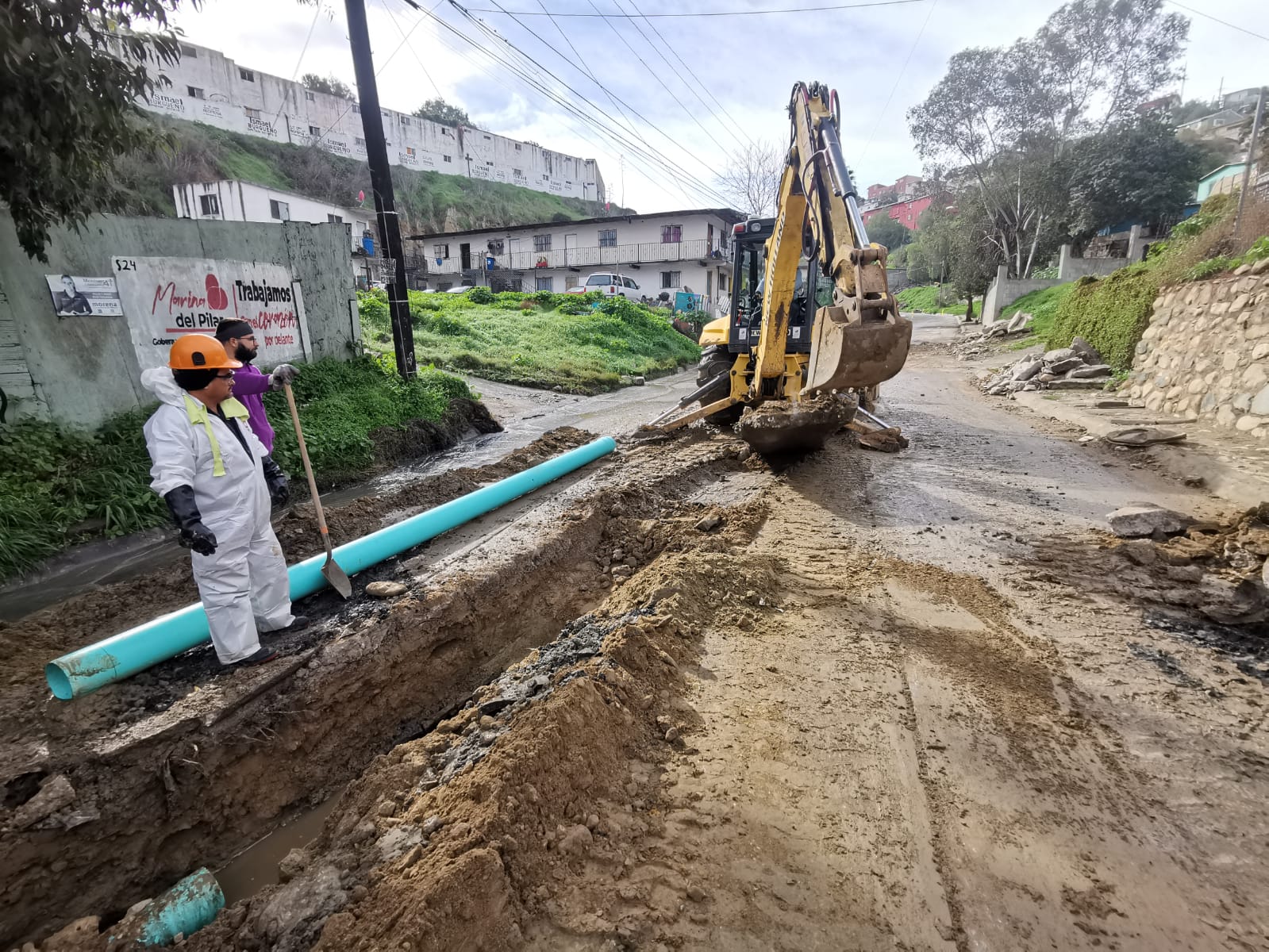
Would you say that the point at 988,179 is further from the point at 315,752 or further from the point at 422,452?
the point at 315,752

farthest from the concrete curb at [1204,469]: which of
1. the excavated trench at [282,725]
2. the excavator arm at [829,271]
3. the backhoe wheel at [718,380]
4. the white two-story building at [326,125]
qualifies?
the white two-story building at [326,125]

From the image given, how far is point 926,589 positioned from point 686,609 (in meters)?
1.75

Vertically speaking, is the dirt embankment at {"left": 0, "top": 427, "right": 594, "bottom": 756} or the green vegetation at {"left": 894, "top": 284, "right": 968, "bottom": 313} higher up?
the green vegetation at {"left": 894, "top": 284, "right": 968, "bottom": 313}

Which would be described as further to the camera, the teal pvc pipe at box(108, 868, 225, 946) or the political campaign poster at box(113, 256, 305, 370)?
the political campaign poster at box(113, 256, 305, 370)

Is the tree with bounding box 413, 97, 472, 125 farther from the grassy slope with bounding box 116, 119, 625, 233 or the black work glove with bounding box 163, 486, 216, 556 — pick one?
the black work glove with bounding box 163, 486, 216, 556

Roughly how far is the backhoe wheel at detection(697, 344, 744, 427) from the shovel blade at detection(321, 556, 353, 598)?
5.85 m

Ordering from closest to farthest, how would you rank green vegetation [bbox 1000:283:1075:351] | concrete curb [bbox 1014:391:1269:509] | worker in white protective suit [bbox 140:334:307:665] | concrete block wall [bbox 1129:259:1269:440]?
worker in white protective suit [bbox 140:334:307:665] → concrete curb [bbox 1014:391:1269:509] → concrete block wall [bbox 1129:259:1269:440] → green vegetation [bbox 1000:283:1075:351]

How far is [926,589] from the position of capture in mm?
4223

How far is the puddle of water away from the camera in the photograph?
2885 millimetres

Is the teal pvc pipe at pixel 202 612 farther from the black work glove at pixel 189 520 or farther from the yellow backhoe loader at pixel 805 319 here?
the yellow backhoe loader at pixel 805 319

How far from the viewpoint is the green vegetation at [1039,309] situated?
1830 cm

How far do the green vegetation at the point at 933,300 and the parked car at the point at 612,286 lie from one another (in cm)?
1636

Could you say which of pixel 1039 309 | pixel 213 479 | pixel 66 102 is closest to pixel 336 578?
pixel 213 479

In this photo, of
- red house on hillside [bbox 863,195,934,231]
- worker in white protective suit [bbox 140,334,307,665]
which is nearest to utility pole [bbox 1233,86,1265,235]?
worker in white protective suit [bbox 140,334,307,665]
